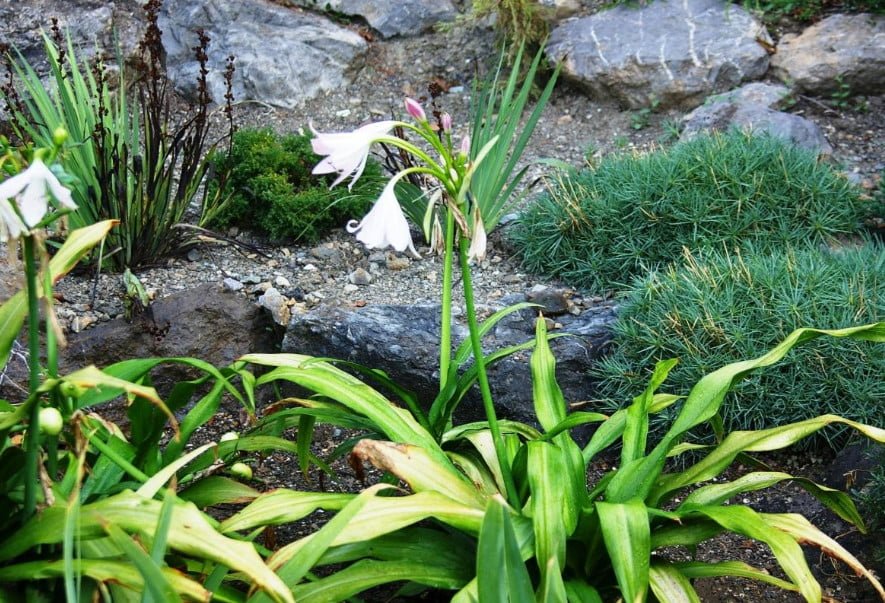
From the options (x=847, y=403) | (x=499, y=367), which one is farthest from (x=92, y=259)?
(x=847, y=403)

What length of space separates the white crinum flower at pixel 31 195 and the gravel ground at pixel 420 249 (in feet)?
5.33

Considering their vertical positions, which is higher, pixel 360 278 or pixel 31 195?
pixel 31 195

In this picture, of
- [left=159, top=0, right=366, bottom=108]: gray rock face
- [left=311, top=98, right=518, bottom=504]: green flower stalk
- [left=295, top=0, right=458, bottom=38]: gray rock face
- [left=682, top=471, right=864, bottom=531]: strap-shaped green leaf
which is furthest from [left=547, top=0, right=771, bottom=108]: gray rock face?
[left=311, top=98, right=518, bottom=504]: green flower stalk

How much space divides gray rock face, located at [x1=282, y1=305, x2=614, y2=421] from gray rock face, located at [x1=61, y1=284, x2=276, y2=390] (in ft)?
0.66

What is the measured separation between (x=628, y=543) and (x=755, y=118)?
3.60 metres

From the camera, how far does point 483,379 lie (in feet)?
6.68

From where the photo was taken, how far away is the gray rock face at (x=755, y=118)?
4762 millimetres

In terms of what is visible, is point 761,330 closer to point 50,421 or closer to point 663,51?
point 50,421

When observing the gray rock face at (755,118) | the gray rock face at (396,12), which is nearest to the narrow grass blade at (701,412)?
the gray rock face at (755,118)

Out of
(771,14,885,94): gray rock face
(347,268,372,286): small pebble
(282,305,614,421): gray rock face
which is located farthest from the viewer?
(771,14,885,94): gray rock face

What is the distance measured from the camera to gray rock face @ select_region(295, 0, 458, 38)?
6.35 metres

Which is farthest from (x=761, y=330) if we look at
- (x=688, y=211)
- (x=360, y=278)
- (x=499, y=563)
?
(x=499, y=563)

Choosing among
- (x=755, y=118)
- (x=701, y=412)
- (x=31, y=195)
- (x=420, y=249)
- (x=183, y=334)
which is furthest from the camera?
(x=755, y=118)

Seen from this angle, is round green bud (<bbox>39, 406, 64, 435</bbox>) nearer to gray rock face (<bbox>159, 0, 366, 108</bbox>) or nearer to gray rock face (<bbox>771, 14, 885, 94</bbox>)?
gray rock face (<bbox>159, 0, 366, 108</bbox>)
